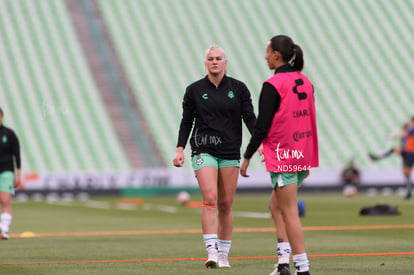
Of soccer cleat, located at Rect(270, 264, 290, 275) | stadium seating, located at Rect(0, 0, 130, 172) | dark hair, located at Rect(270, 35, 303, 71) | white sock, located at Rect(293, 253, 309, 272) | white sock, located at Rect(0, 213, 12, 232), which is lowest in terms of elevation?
soccer cleat, located at Rect(270, 264, 290, 275)

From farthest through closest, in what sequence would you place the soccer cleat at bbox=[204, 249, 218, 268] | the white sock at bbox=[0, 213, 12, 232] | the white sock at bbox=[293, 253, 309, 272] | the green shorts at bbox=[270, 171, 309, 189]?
the white sock at bbox=[0, 213, 12, 232], the soccer cleat at bbox=[204, 249, 218, 268], the green shorts at bbox=[270, 171, 309, 189], the white sock at bbox=[293, 253, 309, 272]

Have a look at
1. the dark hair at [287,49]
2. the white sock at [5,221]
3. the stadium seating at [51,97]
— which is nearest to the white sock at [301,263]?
the dark hair at [287,49]

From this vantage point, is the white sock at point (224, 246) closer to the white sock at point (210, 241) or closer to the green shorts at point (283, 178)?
the white sock at point (210, 241)

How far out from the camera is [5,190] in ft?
50.8

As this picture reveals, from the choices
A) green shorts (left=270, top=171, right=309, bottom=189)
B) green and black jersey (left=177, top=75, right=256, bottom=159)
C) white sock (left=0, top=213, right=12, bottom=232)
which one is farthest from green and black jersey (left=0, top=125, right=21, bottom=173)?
green shorts (left=270, top=171, right=309, bottom=189)

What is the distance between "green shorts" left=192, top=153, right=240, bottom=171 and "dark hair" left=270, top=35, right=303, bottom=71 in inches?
79.1

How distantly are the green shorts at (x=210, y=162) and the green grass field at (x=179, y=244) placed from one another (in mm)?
1075

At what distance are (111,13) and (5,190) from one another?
3457cm

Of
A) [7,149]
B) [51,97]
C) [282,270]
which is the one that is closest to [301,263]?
[282,270]

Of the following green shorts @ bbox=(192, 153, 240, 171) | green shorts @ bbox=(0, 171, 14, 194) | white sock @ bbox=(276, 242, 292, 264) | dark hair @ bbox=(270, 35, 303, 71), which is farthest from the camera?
green shorts @ bbox=(0, 171, 14, 194)

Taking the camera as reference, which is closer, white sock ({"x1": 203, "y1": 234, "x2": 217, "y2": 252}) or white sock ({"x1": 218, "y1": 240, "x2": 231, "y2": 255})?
white sock ({"x1": 203, "y1": 234, "x2": 217, "y2": 252})

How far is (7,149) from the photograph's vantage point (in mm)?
15523

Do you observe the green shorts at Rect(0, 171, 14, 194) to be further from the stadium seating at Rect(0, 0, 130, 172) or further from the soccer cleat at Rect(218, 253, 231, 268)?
the stadium seating at Rect(0, 0, 130, 172)

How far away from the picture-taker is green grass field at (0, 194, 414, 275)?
1015 cm
